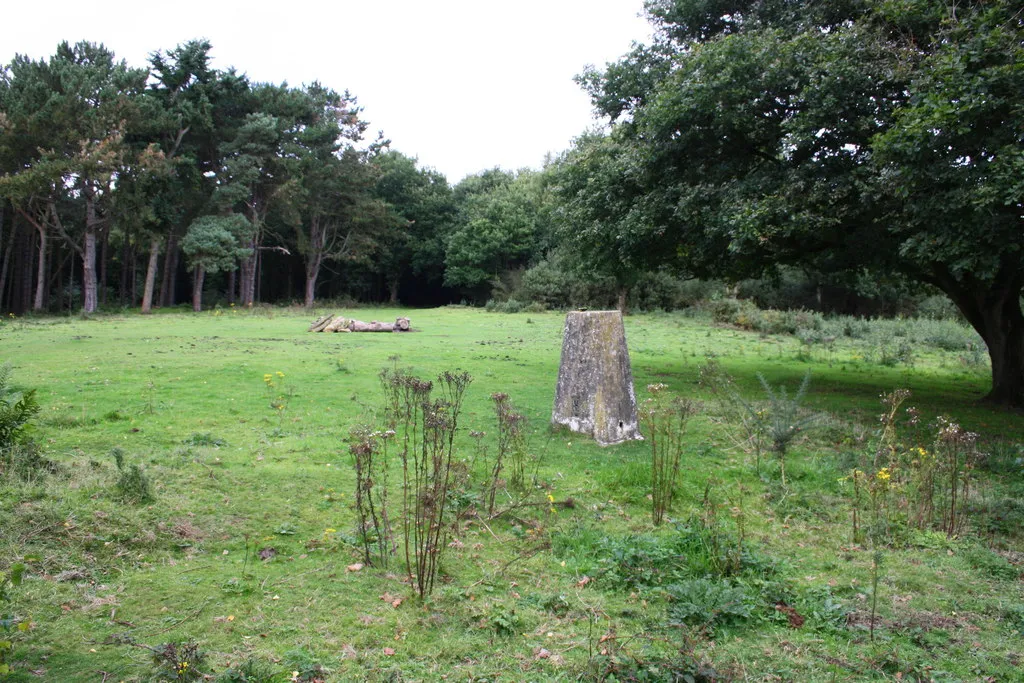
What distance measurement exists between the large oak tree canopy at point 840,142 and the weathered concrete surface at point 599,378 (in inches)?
126

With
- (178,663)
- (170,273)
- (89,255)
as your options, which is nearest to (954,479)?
(178,663)

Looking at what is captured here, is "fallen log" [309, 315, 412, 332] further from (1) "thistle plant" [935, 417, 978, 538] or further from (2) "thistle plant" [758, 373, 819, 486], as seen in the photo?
(1) "thistle plant" [935, 417, 978, 538]

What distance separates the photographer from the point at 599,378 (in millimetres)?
8781

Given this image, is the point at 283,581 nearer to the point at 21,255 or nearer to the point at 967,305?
the point at 967,305

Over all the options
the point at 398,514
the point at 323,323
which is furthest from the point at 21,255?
the point at 398,514

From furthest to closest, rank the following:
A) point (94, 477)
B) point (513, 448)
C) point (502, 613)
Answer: point (513, 448) < point (94, 477) < point (502, 613)

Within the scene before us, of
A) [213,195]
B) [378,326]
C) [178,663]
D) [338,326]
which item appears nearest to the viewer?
[178,663]

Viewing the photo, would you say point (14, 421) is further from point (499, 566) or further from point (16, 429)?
point (499, 566)

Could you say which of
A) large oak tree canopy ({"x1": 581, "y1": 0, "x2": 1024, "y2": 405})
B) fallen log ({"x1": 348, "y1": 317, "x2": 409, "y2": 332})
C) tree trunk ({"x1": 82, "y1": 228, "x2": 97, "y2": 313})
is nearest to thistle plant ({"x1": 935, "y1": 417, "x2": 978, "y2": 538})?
large oak tree canopy ({"x1": 581, "y1": 0, "x2": 1024, "y2": 405})

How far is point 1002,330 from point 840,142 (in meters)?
4.87

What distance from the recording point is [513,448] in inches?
296

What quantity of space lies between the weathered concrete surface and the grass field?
32cm

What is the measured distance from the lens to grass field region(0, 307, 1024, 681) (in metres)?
3.71

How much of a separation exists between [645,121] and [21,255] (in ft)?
133
